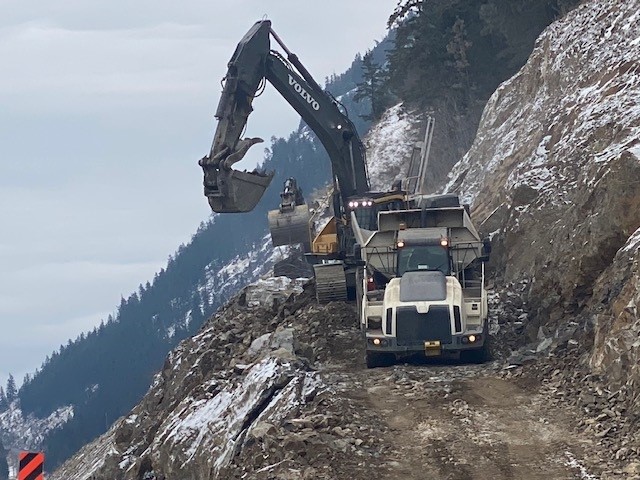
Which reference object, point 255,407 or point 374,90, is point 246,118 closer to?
point 255,407

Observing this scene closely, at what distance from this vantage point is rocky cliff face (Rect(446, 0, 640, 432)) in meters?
16.4

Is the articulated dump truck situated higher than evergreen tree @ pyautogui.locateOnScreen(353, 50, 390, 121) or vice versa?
evergreen tree @ pyautogui.locateOnScreen(353, 50, 390, 121)

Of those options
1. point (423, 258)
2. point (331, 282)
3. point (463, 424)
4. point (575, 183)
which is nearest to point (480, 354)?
point (423, 258)

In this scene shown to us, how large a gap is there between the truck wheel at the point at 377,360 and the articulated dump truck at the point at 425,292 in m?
0.02

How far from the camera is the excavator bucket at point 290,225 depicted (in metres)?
27.7

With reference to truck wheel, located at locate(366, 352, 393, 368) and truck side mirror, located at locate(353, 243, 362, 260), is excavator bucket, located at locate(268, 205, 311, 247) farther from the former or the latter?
truck wheel, located at locate(366, 352, 393, 368)

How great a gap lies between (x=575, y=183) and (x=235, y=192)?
7720 mm

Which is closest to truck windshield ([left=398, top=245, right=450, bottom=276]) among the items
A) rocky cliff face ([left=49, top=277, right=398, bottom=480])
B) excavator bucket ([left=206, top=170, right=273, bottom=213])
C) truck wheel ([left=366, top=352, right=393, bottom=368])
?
truck wheel ([left=366, top=352, right=393, bottom=368])

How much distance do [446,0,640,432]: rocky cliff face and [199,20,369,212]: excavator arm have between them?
4.20m

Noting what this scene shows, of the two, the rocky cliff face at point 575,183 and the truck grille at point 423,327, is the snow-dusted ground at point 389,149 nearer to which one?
the rocky cliff face at point 575,183

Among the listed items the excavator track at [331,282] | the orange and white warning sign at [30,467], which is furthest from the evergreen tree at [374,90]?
the orange and white warning sign at [30,467]

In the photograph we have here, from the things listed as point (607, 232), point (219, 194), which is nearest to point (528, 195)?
point (607, 232)

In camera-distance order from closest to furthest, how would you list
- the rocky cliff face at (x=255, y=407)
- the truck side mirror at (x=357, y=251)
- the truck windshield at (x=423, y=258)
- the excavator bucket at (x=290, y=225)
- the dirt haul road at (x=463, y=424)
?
the dirt haul road at (x=463, y=424) → the rocky cliff face at (x=255, y=407) → the truck windshield at (x=423, y=258) → the truck side mirror at (x=357, y=251) → the excavator bucket at (x=290, y=225)

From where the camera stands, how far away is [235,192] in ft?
75.7
